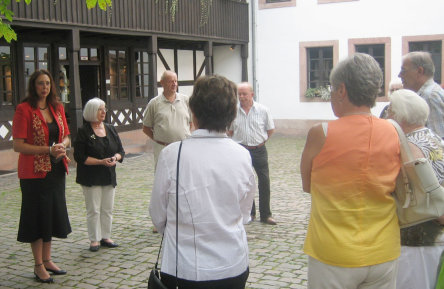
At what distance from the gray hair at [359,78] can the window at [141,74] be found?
15502mm

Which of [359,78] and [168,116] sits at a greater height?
[359,78]

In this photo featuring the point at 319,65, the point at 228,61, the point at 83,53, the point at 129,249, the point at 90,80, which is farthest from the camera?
the point at 228,61

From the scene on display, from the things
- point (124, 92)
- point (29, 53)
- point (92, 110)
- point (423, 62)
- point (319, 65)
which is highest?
point (29, 53)

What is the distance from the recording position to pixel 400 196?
2.65 metres

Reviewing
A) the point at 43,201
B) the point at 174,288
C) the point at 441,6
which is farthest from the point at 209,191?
the point at 441,6

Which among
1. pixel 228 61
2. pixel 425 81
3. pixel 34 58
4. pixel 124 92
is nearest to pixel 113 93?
pixel 124 92

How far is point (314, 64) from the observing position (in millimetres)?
19391

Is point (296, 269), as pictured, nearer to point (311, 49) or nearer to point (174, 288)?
point (174, 288)

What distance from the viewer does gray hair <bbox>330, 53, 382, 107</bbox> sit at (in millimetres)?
2566

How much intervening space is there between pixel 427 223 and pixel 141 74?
15.3 meters

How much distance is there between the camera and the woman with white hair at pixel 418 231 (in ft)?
10.5

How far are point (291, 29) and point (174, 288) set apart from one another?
17.5 metres

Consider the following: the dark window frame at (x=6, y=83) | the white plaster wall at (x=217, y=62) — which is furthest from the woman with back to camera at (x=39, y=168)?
the white plaster wall at (x=217, y=62)

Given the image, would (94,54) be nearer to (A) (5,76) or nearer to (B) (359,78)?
(A) (5,76)
